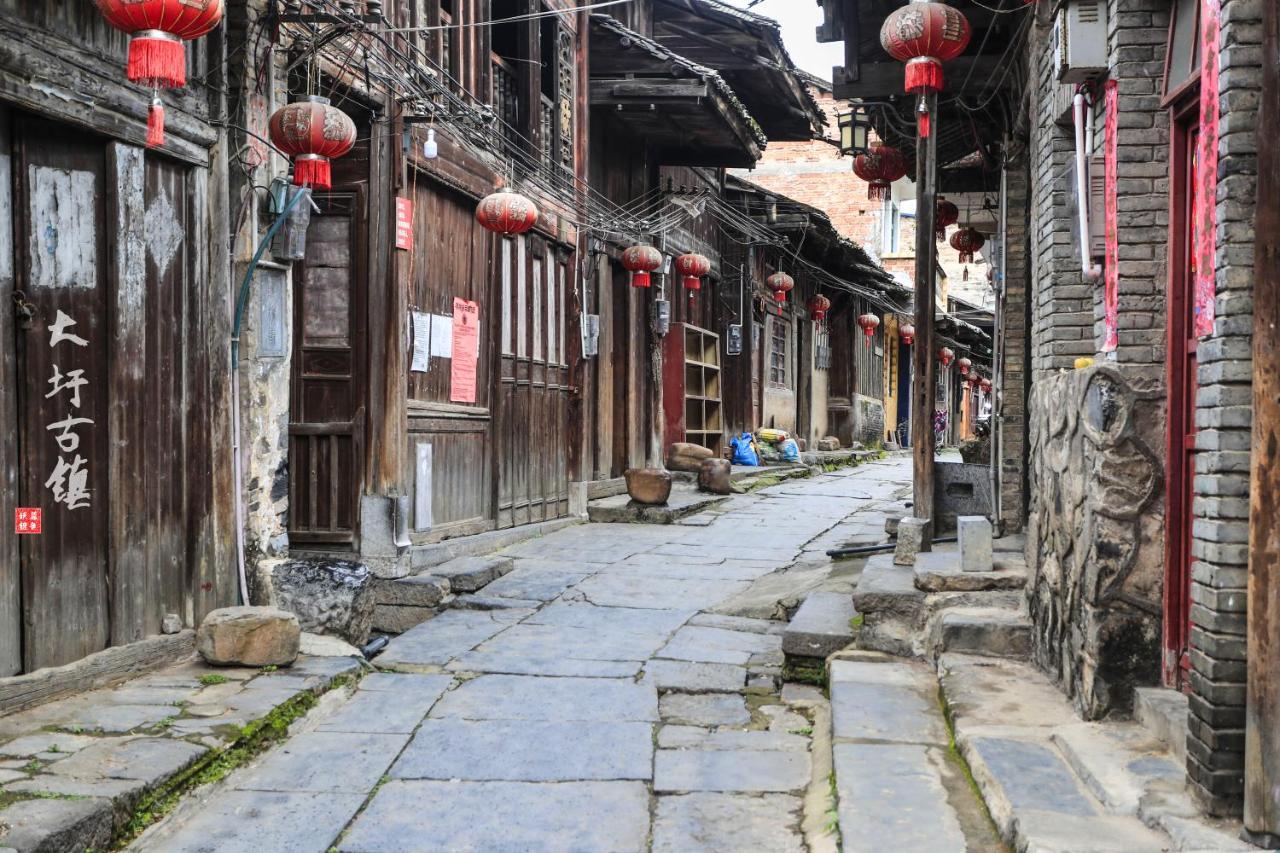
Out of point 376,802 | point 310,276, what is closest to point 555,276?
point 310,276

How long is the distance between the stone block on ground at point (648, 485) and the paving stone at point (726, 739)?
755 centimetres

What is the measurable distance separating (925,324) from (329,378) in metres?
4.35

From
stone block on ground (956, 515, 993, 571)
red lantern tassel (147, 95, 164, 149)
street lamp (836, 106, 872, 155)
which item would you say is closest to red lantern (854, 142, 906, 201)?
street lamp (836, 106, 872, 155)

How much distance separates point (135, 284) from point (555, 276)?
6803 millimetres

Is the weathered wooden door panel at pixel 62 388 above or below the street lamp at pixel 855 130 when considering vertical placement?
below

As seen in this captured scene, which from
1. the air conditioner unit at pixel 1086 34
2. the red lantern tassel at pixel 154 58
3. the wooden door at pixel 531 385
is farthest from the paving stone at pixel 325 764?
the wooden door at pixel 531 385

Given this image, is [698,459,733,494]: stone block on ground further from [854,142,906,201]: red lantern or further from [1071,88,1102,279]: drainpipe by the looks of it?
[1071,88,1102,279]: drainpipe

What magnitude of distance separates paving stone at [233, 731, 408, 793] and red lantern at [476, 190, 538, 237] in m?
4.75

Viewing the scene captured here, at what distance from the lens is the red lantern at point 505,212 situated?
29.8 ft

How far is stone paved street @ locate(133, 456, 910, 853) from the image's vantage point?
421 centimetres

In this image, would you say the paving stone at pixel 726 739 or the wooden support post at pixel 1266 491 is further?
the paving stone at pixel 726 739

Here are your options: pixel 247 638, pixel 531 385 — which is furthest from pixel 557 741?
pixel 531 385

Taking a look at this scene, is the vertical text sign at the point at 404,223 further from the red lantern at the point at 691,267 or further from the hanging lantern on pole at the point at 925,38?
the red lantern at the point at 691,267

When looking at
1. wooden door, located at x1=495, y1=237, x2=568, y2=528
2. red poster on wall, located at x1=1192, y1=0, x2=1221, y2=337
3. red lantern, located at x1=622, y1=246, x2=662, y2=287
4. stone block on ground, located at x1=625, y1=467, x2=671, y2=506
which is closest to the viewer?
red poster on wall, located at x1=1192, y1=0, x2=1221, y2=337
